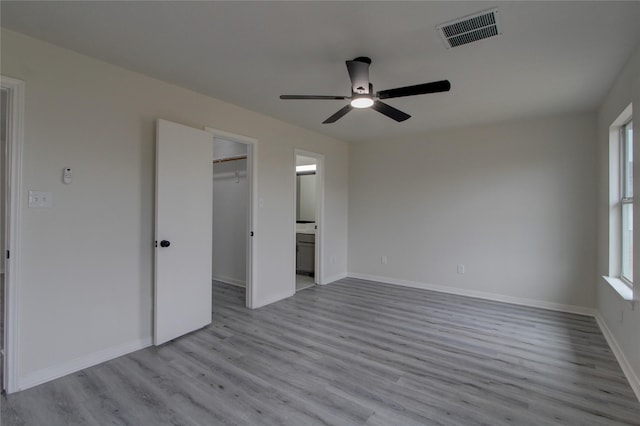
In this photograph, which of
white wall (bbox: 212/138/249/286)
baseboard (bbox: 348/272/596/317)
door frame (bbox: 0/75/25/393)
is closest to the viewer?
door frame (bbox: 0/75/25/393)

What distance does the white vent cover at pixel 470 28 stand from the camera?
1.96 metres

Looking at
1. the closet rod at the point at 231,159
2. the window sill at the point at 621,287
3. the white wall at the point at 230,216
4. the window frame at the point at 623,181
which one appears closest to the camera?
the window sill at the point at 621,287

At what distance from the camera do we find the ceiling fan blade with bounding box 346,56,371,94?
7.90 feet

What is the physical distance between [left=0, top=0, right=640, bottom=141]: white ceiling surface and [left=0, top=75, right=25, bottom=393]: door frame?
0.56 meters

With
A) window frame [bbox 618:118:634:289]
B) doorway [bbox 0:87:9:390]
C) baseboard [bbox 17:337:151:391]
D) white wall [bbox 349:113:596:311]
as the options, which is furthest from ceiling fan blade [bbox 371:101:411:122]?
baseboard [bbox 17:337:151:391]

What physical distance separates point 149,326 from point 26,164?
1619 mm

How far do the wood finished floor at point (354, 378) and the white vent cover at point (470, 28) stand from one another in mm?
2444

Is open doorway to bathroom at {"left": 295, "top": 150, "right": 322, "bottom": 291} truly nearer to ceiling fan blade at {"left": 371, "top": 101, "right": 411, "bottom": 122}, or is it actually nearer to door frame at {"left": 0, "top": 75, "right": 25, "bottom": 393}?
ceiling fan blade at {"left": 371, "top": 101, "right": 411, "bottom": 122}

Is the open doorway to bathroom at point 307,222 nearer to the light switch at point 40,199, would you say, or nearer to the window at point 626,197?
the light switch at point 40,199

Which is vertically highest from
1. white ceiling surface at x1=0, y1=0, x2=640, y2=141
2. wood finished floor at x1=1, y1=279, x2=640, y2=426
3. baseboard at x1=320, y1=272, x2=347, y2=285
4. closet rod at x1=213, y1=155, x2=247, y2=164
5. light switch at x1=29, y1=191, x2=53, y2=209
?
white ceiling surface at x1=0, y1=0, x2=640, y2=141

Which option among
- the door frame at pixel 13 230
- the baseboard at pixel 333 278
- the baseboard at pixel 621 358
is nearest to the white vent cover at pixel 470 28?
the baseboard at pixel 621 358

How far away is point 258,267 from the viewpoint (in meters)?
4.05

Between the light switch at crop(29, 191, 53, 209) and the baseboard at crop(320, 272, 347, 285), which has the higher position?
the light switch at crop(29, 191, 53, 209)

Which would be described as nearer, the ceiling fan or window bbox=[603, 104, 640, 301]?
the ceiling fan
